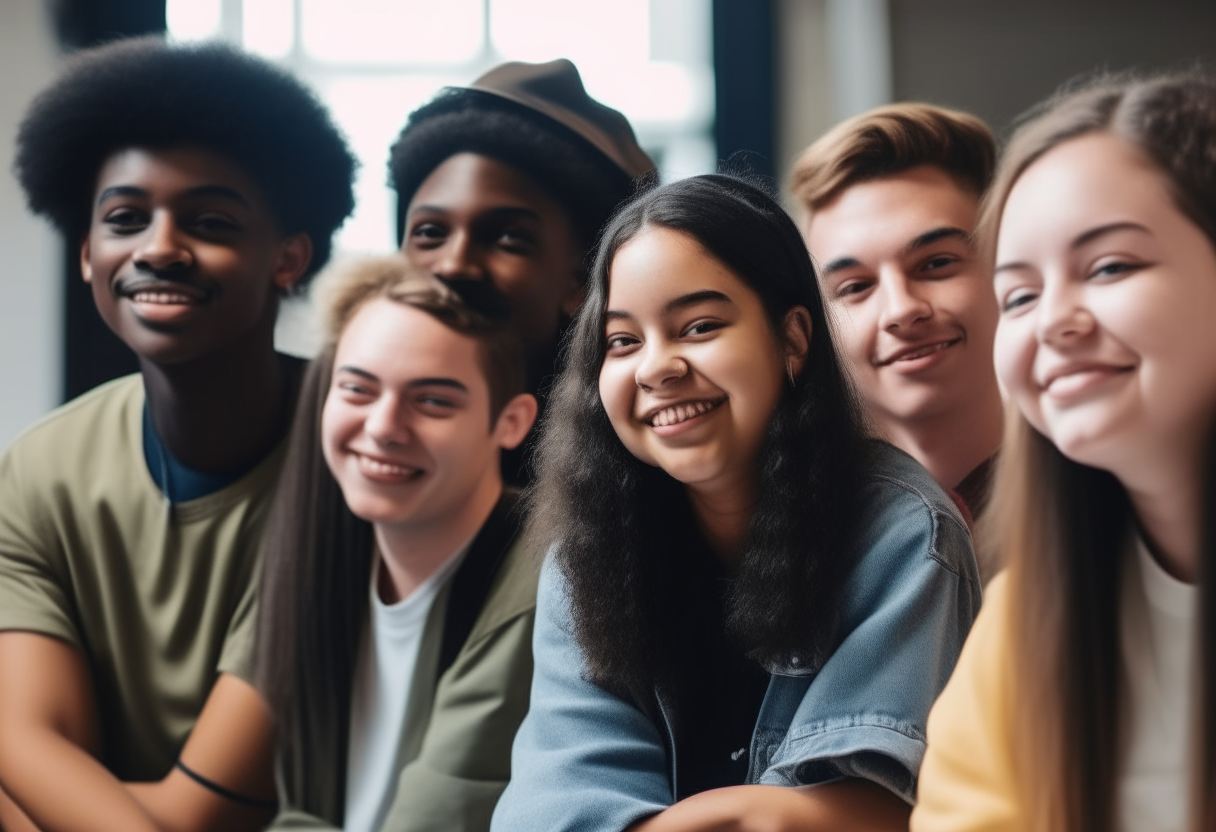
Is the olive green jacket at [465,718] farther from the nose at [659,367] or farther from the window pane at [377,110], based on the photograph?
the window pane at [377,110]

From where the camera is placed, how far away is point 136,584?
158 centimetres

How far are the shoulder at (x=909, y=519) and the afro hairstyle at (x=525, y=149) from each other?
592 millimetres

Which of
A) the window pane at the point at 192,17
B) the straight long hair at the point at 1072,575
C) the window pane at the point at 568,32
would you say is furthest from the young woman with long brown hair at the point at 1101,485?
the window pane at the point at 192,17

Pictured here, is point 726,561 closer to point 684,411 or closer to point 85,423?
point 684,411

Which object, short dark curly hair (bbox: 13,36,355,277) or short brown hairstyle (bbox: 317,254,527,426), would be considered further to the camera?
short dark curly hair (bbox: 13,36,355,277)

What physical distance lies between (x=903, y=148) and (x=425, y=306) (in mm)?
559

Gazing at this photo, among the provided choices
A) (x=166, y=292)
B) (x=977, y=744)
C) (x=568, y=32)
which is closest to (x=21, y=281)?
(x=166, y=292)

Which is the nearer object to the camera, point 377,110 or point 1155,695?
point 1155,695

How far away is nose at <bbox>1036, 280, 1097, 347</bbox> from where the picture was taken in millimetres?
814

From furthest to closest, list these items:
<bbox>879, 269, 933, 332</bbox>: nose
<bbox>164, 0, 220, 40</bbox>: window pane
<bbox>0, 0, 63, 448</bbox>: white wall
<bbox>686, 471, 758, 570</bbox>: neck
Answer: <bbox>164, 0, 220, 40</bbox>: window pane, <bbox>0, 0, 63, 448</bbox>: white wall, <bbox>879, 269, 933, 332</bbox>: nose, <bbox>686, 471, 758, 570</bbox>: neck

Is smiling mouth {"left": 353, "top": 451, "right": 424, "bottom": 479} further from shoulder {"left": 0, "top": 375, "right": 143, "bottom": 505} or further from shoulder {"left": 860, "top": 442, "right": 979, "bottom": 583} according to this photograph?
shoulder {"left": 860, "top": 442, "right": 979, "bottom": 583}

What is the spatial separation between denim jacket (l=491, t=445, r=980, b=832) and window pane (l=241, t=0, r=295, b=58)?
138 cm

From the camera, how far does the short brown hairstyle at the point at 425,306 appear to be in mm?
1490

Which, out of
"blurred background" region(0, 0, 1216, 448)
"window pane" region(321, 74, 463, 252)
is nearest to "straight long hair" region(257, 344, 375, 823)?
"window pane" region(321, 74, 463, 252)
